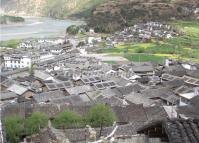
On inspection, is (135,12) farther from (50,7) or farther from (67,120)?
(67,120)

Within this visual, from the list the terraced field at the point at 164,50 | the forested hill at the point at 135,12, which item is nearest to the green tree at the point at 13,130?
the terraced field at the point at 164,50

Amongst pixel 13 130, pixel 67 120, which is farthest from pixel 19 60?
pixel 13 130

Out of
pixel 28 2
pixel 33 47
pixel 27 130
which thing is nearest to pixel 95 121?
pixel 27 130

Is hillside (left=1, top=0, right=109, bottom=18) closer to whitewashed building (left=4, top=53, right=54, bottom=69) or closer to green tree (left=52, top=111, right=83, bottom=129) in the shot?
whitewashed building (left=4, top=53, right=54, bottom=69)

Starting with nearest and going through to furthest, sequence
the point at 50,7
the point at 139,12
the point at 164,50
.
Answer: the point at 164,50
the point at 139,12
the point at 50,7

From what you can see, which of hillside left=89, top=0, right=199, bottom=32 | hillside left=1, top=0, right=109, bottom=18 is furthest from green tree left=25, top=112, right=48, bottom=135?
hillside left=1, top=0, right=109, bottom=18

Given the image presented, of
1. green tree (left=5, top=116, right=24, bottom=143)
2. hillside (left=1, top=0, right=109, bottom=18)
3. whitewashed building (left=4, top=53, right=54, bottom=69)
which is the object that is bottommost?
whitewashed building (left=4, top=53, right=54, bottom=69)

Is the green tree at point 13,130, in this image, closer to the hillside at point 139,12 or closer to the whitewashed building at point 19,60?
the whitewashed building at point 19,60
